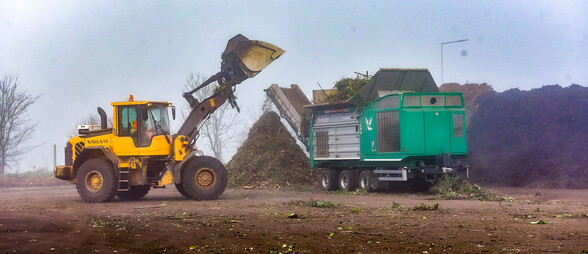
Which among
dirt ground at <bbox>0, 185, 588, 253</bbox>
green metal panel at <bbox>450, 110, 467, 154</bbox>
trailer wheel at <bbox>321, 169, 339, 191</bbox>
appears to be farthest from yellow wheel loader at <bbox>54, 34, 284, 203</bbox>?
green metal panel at <bbox>450, 110, 467, 154</bbox>

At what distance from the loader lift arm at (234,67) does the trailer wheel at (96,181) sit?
8.29ft

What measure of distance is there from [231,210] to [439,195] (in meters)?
7.10

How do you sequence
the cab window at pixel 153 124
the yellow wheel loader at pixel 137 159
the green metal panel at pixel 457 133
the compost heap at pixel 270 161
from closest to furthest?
the yellow wheel loader at pixel 137 159 < the cab window at pixel 153 124 < the green metal panel at pixel 457 133 < the compost heap at pixel 270 161

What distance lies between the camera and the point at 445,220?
47.4 ft

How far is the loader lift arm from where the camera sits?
74.1ft

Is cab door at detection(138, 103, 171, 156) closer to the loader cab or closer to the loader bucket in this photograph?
the loader cab

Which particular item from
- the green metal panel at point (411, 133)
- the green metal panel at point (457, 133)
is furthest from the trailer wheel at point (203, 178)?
the green metal panel at point (457, 133)

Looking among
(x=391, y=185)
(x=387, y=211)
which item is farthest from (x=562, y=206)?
(x=391, y=185)

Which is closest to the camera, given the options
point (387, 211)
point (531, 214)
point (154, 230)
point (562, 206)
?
point (154, 230)

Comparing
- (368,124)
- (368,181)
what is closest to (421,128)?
(368,124)

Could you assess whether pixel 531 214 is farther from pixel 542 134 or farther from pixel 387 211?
pixel 542 134

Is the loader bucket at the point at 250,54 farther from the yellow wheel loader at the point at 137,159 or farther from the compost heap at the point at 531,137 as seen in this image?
the compost heap at the point at 531,137

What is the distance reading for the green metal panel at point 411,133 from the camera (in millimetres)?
22641

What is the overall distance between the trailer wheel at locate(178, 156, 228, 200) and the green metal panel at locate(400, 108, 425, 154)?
5.52m
